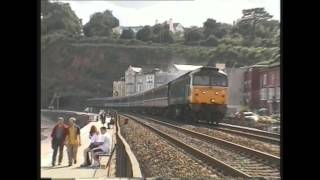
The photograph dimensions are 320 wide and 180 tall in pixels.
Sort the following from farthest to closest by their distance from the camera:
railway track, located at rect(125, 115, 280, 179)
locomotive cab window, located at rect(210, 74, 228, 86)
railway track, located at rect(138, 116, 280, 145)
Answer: locomotive cab window, located at rect(210, 74, 228, 86) → railway track, located at rect(138, 116, 280, 145) → railway track, located at rect(125, 115, 280, 179)

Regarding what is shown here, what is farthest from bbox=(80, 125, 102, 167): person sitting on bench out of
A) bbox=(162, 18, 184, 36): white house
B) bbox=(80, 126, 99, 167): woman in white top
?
bbox=(162, 18, 184, 36): white house

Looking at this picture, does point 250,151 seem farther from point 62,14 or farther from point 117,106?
point 62,14

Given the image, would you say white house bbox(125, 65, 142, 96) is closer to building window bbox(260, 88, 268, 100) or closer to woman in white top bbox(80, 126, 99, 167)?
woman in white top bbox(80, 126, 99, 167)

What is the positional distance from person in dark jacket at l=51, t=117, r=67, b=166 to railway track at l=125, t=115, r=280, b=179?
110 cm

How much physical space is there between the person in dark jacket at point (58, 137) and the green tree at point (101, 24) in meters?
1.37

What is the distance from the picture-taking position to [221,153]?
25.7 ft

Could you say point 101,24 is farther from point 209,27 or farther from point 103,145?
point 103,145

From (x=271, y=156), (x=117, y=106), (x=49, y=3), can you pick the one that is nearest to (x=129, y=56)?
(x=117, y=106)

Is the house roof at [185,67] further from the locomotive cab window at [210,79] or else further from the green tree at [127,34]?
the green tree at [127,34]

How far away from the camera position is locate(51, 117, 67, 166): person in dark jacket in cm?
754

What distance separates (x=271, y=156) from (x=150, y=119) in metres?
1.95

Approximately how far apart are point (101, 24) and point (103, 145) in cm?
178

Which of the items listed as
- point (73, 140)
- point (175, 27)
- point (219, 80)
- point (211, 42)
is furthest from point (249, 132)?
point (73, 140)
